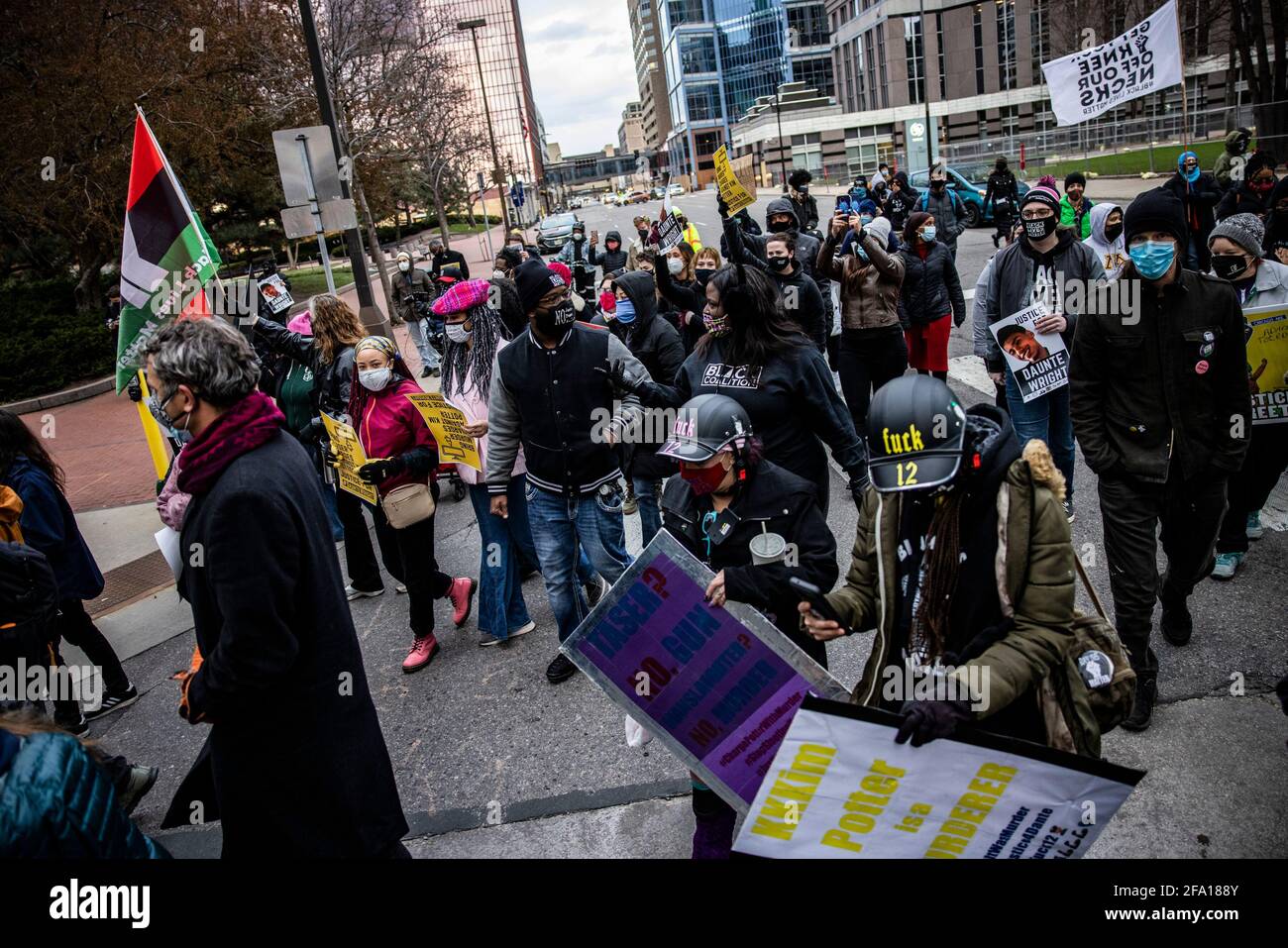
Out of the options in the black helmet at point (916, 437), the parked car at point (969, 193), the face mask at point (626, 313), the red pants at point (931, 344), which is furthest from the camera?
the parked car at point (969, 193)

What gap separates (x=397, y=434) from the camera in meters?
5.15

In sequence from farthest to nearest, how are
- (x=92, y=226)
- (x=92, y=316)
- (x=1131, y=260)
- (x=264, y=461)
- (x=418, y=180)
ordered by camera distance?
(x=418, y=180) → (x=92, y=316) → (x=92, y=226) → (x=1131, y=260) → (x=264, y=461)

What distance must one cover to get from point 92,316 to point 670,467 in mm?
19847

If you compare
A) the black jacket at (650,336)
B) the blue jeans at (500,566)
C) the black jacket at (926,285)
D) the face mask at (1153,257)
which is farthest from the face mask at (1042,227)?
the blue jeans at (500,566)

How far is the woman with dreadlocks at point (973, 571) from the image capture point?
2.25 meters

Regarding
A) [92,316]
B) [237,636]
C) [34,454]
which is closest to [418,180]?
[92,316]

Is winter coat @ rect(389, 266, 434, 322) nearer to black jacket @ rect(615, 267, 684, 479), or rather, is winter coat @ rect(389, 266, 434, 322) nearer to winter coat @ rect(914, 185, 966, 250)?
winter coat @ rect(914, 185, 966, 250)

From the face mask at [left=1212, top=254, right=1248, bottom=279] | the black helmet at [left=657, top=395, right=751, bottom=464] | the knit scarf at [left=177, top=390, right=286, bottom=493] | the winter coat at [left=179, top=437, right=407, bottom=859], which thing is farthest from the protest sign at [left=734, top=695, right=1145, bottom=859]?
the face mask at [left=1212, top=254, right=1248, bottom=279]

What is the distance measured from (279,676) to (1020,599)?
2079 millimetres

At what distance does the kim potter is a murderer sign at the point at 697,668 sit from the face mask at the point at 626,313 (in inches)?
164

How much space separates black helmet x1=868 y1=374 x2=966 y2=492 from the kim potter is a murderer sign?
687 mm

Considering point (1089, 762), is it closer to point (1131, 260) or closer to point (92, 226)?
point (1131, 260)

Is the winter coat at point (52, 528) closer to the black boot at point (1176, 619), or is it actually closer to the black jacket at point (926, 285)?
the black boot at point (1176, 619)
